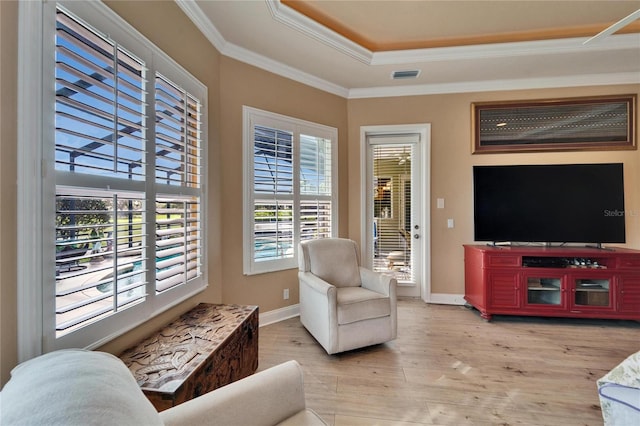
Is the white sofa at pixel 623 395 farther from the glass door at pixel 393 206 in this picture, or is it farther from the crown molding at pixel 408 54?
the crown molding at pixel 408 54

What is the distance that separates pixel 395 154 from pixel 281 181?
5.65ft

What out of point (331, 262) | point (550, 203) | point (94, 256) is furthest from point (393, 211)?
point (94, 256)

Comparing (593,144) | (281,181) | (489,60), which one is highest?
(489,60)

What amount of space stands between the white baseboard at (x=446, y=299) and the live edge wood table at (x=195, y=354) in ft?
8.09

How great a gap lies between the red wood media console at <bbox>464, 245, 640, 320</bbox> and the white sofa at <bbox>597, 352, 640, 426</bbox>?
5.79 feet

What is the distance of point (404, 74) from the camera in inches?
129

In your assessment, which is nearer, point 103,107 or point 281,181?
point 103,107

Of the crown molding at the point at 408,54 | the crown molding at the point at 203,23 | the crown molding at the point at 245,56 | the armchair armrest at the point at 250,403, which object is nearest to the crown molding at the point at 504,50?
the crown molding at the point at 408,54

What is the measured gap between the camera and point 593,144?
3248 millimetres

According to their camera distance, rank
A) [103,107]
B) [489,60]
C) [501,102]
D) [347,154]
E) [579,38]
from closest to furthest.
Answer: [103,107], [579,38], [489,60], [501,102], [347,154]

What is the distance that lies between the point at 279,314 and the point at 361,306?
115 centimetres

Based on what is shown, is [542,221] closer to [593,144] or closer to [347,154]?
[593,144]

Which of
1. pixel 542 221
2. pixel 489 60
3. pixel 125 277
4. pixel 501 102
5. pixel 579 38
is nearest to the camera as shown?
pixel 125 277

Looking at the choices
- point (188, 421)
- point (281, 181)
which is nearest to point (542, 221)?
point (281, 181)
